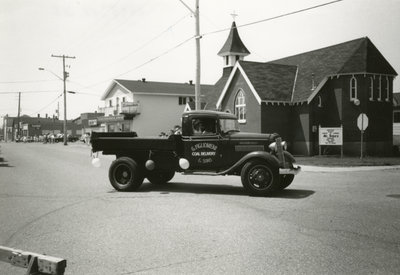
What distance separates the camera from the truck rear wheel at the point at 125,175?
471 inches

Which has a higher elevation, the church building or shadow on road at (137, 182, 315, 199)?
the church building

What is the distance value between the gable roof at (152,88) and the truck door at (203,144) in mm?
40327

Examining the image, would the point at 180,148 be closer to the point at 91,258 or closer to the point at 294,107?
the point at 91,258

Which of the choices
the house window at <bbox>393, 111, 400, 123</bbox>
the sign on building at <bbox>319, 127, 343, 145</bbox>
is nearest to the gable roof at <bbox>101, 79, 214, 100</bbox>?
the house window at <bbox>393, 111, 400, 123</bbox>

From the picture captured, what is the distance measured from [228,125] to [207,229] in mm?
5539

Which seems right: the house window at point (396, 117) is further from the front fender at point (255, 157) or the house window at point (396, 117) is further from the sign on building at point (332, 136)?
the front fender at point (255, 157)

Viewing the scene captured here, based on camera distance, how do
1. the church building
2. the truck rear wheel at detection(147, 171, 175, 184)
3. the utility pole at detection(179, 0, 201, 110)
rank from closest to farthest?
the truck rear wheel at detection(147, 171, 175, 184) < the utility pole at detection(179, 0, 201, 110) < the church building

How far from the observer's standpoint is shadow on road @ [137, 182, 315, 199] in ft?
36.2

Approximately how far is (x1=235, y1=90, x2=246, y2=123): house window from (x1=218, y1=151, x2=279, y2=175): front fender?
61.6 feet

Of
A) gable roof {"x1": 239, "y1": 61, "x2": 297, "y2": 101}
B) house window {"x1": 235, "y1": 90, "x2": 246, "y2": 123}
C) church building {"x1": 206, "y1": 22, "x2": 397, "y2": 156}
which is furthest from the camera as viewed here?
house window {"x1": 235, "y1": 90, "x2": 246, "y2": 123}

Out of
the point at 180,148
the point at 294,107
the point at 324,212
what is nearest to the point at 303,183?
the point at 180,148

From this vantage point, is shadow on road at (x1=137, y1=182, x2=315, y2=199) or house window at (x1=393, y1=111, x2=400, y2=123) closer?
shadow on road at (x1=137, y1=182, x2=315, y2=199)

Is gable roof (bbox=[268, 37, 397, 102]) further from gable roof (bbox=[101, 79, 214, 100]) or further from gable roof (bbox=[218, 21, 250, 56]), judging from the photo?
gable roof (bbox=[101, 79, 214, 100])

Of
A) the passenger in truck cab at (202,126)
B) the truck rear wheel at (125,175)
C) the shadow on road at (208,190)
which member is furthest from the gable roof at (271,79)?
the truck rear wheel at (125,175)
